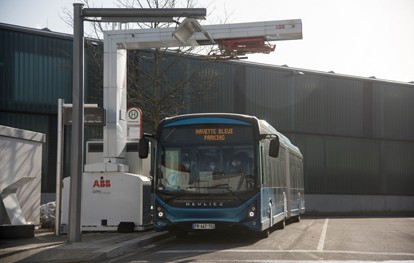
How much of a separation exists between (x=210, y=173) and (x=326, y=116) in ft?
101

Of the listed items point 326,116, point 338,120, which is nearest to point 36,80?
point 326,116

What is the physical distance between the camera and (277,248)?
1491 centimetres

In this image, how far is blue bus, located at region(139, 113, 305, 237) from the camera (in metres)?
16.0

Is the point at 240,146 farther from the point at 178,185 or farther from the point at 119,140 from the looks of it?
the point at 119,140

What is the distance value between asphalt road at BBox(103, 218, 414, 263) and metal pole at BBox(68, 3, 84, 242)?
62.3 inches

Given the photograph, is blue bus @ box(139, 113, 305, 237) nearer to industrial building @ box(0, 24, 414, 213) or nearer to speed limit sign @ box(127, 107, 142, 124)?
speed limit sign @ box(127, 107, 142, 124)

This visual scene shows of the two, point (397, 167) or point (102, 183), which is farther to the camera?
point (397, 167)

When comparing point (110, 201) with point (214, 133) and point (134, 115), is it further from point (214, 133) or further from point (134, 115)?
point (214, 133)

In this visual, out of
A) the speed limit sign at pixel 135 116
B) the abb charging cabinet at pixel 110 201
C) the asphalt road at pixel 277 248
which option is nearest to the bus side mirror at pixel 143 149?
the asphalt road at pixel 277 248

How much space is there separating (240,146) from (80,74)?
4.39m

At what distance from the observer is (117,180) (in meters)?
18.2

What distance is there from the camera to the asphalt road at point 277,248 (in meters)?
12.9

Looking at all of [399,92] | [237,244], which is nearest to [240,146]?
[237,244]

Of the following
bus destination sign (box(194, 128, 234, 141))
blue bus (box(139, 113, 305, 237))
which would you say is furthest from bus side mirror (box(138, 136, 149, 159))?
bus destination sign (box(194, 128, 234, 141))
